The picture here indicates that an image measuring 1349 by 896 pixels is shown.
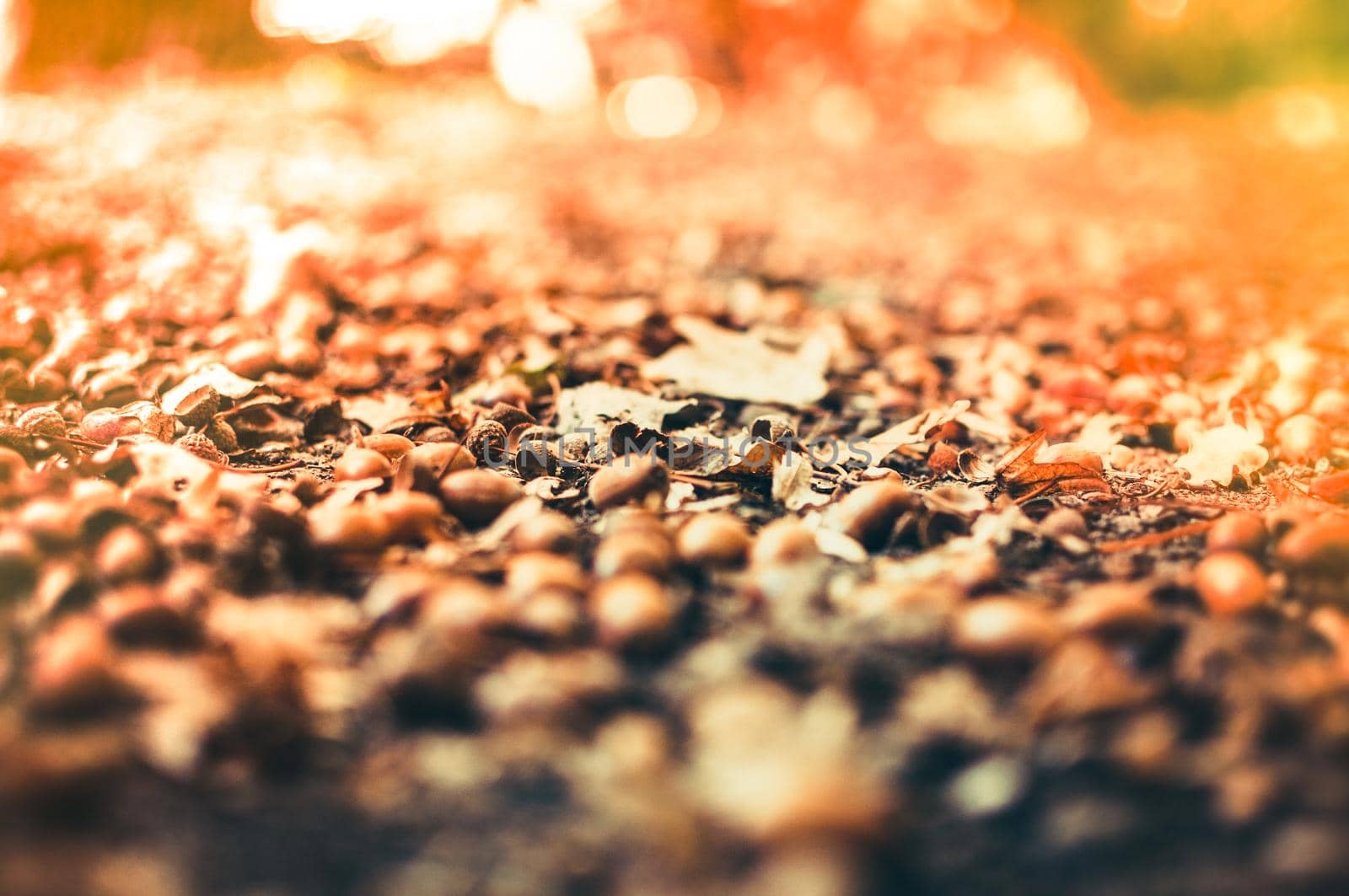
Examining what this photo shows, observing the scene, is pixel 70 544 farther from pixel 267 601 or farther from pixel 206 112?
Answer: pixel 206 112

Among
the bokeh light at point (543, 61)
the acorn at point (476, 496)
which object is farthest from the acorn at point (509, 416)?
the bokeh light at point (543, 61)

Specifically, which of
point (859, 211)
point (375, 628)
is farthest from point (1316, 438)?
point (859, 211)

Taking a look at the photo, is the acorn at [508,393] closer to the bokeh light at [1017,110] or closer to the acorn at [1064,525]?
the acorn at [1064,525]

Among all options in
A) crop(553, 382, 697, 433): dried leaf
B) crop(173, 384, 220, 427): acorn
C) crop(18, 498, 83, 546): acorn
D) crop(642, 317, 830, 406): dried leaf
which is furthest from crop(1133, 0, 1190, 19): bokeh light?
crop(18, 498, 83, 546): acorn

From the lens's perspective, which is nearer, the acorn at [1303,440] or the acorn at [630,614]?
the acorn at [630,614]

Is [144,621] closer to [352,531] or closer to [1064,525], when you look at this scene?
[352,531]
